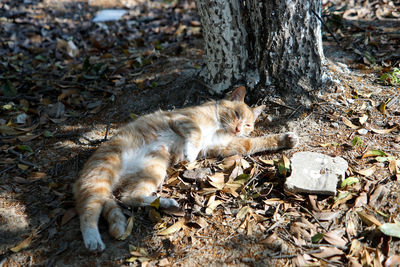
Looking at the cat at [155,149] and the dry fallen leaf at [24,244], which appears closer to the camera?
the dry fallen leaf at [24,244]

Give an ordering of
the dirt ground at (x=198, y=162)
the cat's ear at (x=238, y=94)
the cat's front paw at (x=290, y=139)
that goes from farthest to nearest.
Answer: the cat's ear at (x=238, y=94) → the cat's front paw at (x=290, y=139) → the dirt ground at (x=198, y=162)

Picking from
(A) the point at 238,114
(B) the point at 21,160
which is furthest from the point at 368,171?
(B) the point at 21,160

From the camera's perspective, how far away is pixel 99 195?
2.90 meters

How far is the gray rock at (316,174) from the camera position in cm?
271

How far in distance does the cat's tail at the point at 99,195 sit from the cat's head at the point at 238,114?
4.32 ft

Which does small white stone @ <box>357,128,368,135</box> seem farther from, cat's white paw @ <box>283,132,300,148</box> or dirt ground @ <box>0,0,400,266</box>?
cat's white paw @ <box>283,132,300,148</box>

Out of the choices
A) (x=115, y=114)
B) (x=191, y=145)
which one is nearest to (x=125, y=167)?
(x=191, y=145)

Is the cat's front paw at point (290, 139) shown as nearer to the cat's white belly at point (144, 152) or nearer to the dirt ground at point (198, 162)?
the dirt ground at point (198, 162)

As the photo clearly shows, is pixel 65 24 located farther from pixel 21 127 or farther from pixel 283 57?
pixel 283 57

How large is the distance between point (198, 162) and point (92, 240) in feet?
4.63

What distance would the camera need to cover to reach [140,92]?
456 cm

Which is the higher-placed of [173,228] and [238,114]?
[238,114]

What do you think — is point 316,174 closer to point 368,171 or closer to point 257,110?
point 368,171

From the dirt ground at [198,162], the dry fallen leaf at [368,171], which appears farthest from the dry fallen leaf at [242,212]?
the dry fallen leaf at [368,171]
